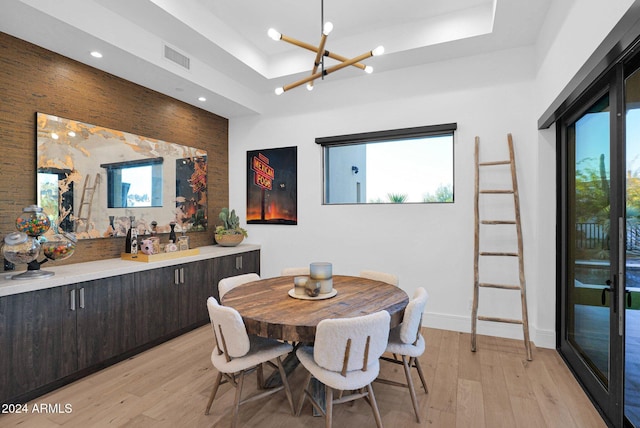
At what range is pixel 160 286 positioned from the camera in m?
3.28

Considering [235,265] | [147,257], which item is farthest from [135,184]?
[235,265]

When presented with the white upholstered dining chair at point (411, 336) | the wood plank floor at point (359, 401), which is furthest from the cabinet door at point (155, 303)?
the white upholstered dining chair at point (411, 336)

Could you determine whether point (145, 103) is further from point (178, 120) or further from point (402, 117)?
point (402, 117)

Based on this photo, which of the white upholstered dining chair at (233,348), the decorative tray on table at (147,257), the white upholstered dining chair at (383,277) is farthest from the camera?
the decorative tray on table at (147,257)

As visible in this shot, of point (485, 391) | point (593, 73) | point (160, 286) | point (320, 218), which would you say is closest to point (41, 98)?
point (160, 286)

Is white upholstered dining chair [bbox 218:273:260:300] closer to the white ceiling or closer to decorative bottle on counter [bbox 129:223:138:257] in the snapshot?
decorative bottle on counter [bbox 129:223:138:257]

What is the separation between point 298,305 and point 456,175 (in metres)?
2.49

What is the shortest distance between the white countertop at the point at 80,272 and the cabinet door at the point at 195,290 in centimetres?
11

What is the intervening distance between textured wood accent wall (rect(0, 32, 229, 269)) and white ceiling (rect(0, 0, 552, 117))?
0.44ft

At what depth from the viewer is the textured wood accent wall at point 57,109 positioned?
2.58 metres

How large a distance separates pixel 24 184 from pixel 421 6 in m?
3.92

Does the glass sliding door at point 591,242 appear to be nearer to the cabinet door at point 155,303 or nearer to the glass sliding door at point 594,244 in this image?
the glass sliding door at point 594,244

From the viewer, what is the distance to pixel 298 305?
2082 millimetres

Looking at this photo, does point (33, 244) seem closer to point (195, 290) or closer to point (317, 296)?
point (195, 290)
